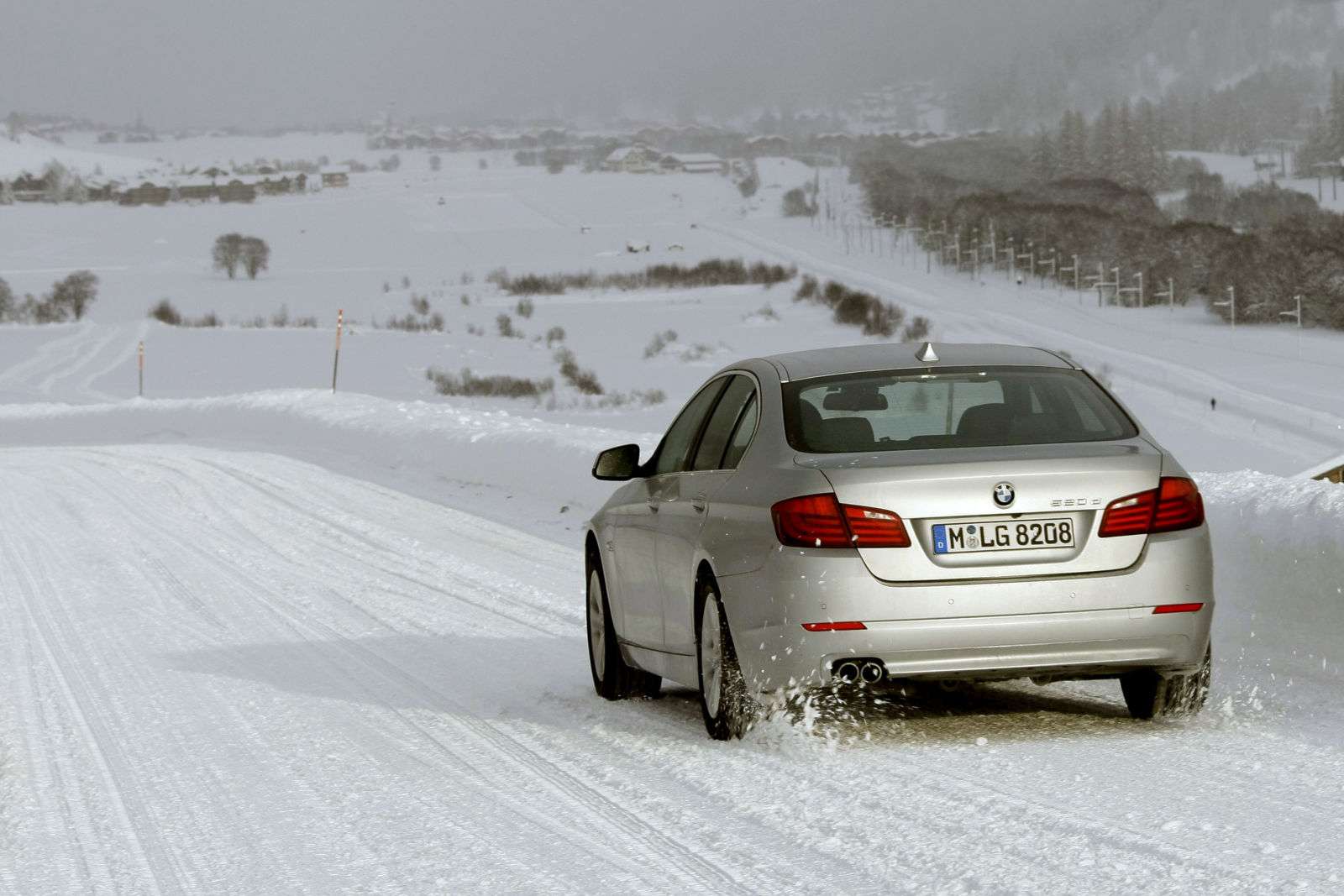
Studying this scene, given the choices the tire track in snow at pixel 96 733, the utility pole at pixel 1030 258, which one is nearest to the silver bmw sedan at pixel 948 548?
the tire track in snow at pixel 96 733

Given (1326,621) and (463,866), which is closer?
(463,866)

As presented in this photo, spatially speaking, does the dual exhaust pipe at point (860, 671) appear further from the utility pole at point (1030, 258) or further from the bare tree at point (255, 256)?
the bare tree at point (255, 256)

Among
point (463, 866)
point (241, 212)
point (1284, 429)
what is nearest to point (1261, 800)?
point (463, 866)

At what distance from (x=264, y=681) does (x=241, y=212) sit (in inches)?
7381

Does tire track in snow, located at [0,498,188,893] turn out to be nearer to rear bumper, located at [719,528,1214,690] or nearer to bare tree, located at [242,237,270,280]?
rear bumper, located at [719,528,1214,690]

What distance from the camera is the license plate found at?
6.37 m

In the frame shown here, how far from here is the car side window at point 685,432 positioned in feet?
26.8

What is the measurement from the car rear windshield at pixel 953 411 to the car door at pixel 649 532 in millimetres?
949

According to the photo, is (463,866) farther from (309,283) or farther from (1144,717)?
(309,283)

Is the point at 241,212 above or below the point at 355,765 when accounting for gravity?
above

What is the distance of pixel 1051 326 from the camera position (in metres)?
89.9

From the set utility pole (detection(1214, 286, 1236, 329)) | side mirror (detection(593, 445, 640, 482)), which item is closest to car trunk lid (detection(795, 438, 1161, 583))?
side mirror (detection(593, 445, 640, 482))

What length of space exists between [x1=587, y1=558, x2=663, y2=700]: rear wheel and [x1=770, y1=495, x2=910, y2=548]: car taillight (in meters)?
2.19

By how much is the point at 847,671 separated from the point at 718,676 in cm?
67
